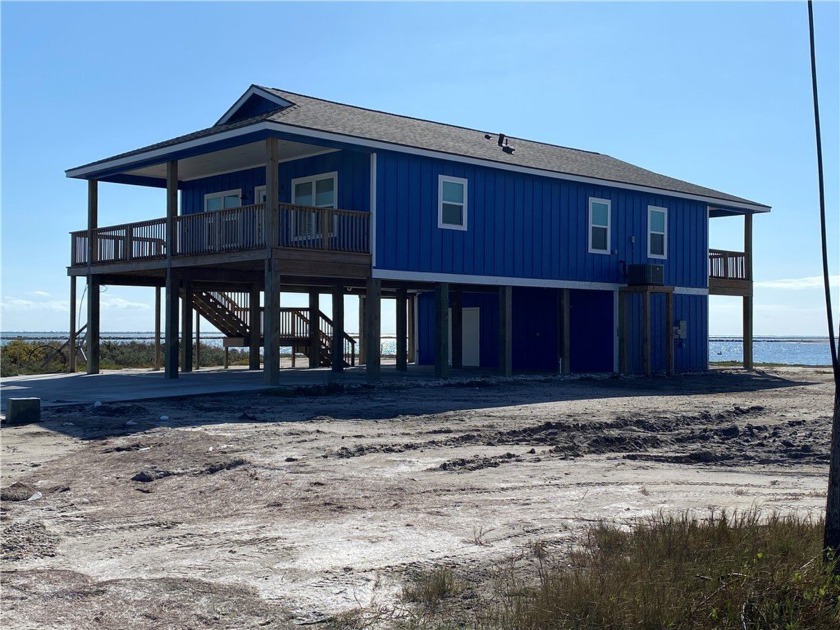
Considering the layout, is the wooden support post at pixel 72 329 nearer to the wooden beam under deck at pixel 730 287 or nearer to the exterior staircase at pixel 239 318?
the exterior staircase at pixel 239 318

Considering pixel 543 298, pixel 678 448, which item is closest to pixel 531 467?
pixel 678 448

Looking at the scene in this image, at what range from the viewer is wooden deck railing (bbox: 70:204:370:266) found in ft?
68.3

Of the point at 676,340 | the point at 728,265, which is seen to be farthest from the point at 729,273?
the point at 676,340

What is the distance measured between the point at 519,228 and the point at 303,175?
5.76 meters

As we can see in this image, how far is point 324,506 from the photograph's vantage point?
8836mm

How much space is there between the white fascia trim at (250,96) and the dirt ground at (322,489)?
869cm

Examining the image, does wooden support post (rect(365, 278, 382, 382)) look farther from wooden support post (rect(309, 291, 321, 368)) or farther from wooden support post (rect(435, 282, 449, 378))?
wooden support post (rect(309, 291, 321, 368))

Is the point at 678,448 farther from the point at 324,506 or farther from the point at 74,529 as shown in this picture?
the point at 74,529

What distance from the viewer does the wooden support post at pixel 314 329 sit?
29.2 meters

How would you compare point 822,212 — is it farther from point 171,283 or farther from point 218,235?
point 171,283

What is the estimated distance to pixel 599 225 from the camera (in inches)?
1088

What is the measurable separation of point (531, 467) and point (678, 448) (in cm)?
298

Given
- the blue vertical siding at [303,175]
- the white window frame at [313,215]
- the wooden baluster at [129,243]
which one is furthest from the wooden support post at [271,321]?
the wooden baluster at [129,243]

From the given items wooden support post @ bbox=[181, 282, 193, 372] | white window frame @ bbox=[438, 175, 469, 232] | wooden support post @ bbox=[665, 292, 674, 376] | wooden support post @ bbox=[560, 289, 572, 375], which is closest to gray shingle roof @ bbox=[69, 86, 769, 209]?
white window frame @ bbox=[438, 175, 469, 232]
